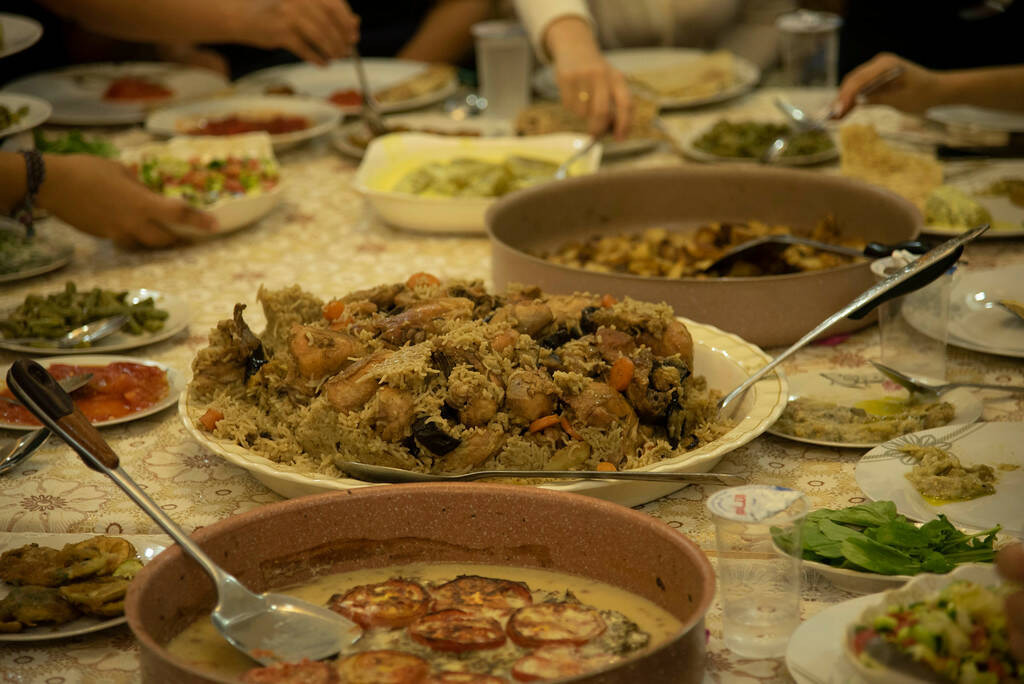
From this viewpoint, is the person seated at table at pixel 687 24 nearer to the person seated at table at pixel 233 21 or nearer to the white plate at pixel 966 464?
the person seated at table at pixel 233 21

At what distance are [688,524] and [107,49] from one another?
4.91m

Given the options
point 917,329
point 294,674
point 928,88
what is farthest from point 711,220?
point 294,674

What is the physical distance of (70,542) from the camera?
182 cm

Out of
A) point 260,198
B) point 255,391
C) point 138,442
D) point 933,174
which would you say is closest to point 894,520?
point 255,391

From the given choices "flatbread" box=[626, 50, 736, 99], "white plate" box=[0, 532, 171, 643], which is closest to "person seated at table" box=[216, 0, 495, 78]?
"flatbread" box=[626, 50, 736, 99]

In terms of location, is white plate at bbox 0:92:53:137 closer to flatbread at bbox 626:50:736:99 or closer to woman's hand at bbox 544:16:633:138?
woman's hand at bbox 544:16:633:138

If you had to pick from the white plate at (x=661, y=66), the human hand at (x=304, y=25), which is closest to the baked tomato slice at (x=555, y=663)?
the human hand at (x=304, y=25)

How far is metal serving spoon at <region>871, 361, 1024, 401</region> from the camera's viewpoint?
2285 millimetres

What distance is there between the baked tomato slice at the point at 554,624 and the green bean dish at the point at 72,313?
1.65 m

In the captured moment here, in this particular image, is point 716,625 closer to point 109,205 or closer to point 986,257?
point 986,257

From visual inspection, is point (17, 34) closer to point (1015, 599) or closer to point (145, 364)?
point (145, 364)

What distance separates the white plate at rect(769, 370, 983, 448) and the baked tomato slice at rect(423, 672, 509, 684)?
3.36ft

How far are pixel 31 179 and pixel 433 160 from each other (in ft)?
4.23

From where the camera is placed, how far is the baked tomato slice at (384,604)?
148 cm
